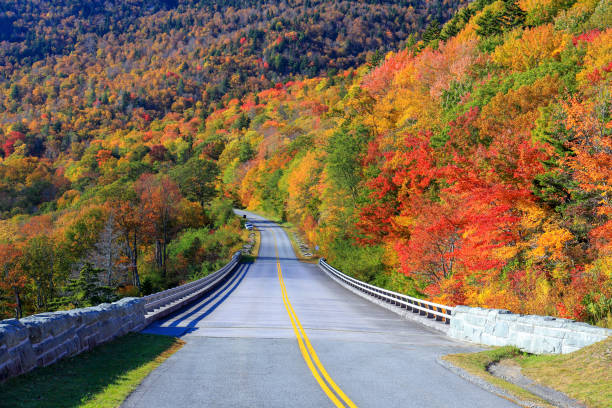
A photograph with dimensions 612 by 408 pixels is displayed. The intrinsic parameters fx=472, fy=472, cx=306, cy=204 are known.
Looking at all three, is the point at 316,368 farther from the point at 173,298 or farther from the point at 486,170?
the point at 486,170

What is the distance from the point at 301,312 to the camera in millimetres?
21594

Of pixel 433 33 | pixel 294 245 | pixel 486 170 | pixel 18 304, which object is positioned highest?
pixel 433 33

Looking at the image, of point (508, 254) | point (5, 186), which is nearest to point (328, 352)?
point (508, 254)

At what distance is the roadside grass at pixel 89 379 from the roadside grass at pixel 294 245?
166ft

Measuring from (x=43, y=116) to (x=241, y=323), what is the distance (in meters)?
215

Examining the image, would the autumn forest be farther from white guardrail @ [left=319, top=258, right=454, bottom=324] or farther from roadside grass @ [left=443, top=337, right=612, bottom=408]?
roadside grass @ [left=443, top=337, right=612, bottom=408]

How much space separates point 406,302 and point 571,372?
13580 millimetres

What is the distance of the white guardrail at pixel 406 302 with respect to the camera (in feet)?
57.5

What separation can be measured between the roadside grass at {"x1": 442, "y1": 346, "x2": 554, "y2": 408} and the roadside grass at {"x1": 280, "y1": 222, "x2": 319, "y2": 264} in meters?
50.3

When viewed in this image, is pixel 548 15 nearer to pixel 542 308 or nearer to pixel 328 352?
pixel 542 308

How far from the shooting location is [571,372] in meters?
8.11

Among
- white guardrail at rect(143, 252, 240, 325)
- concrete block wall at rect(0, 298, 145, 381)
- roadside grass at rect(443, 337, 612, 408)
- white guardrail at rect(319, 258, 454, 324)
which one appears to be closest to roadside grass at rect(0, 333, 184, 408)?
concrete block wall at rect(0, 298, 145, 381)

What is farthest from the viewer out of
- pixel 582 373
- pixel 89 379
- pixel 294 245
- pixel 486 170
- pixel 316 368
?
pixel 294 245

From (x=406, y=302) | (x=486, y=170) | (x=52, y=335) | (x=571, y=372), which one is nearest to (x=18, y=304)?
(x=406, y=302)
